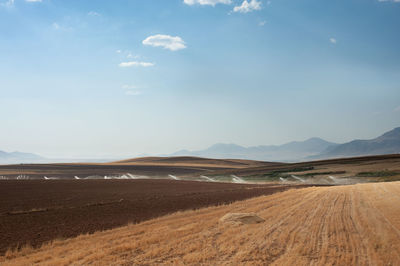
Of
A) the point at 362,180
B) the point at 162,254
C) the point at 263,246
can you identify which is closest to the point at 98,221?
the point at 162,254

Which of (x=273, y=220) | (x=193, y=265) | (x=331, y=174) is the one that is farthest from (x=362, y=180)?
(x=193, y=265)

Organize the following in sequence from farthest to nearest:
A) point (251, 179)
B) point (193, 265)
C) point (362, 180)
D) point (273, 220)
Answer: point (251, 179)
point (362, 180)
point (273, 220)
point (193, 265)

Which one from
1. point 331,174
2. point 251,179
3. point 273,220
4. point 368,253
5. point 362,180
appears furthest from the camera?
point 251,179

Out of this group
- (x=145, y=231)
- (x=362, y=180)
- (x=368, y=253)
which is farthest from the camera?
(x=362, y=180)

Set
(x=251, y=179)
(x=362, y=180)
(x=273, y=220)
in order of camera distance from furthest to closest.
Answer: (x=251, y=179) < (x=362, y=180) < (x=273, y=220)

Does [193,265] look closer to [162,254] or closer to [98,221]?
[162,254]

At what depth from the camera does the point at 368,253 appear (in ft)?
38.1

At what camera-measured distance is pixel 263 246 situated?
1291cm

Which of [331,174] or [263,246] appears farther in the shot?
[331,174]

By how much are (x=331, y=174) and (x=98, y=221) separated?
235 ft

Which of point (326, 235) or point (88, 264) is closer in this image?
point (88, 264)

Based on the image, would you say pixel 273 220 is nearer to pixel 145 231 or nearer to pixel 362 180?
pixel 145 231

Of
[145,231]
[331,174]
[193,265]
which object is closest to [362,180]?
[331,174]

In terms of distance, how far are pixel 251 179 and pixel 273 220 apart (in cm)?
7240
